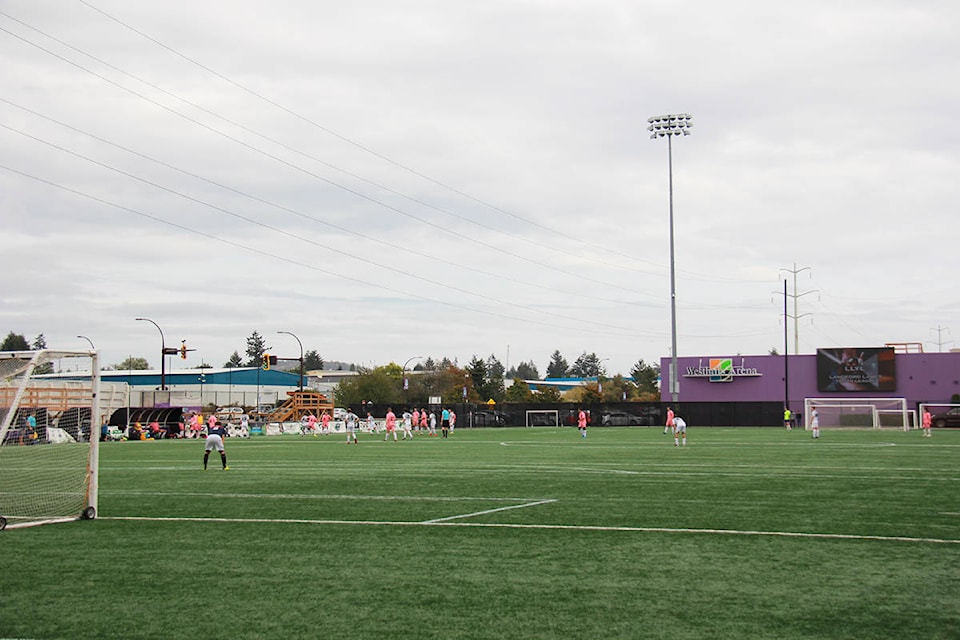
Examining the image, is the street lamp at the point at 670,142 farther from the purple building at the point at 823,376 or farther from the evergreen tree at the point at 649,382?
the evergreen tree at the point at 649,382

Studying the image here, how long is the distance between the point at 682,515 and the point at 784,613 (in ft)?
21.6

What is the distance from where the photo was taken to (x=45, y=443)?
2697 centimetres

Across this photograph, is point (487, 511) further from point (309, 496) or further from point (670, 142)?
point (670, 142)

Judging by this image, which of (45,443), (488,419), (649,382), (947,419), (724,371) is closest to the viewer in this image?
(45,443)

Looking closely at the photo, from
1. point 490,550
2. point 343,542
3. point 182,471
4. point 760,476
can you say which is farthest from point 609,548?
Answer: point 182,471

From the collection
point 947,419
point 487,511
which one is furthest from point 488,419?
point 487,511

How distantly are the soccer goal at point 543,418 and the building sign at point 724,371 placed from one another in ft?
66.6

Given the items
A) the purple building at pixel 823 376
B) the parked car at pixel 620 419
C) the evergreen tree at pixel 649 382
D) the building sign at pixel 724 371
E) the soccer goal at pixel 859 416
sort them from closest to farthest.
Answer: the soccer goal at pixel 859 416 < the parked car at pixel 620 419 < the purple building at pixel 823 376 < the building sign at pixel 724 371 < the evergreen tree at pixel 649 382

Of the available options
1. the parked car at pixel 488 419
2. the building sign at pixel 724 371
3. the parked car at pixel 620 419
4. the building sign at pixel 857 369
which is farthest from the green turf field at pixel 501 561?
the building sign at pixel 724 371

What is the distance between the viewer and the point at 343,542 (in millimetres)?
12039

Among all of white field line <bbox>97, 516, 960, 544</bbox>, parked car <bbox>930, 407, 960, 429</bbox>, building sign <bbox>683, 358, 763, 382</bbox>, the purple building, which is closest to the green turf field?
white field line <bbox>97, 516, 960, 544</bbox>

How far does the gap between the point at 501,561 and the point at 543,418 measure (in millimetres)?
66841

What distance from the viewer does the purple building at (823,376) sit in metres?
81.7

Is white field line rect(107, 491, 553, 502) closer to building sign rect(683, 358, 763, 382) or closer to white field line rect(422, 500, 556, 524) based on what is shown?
white field line rect(422, 500, 556, 524)
